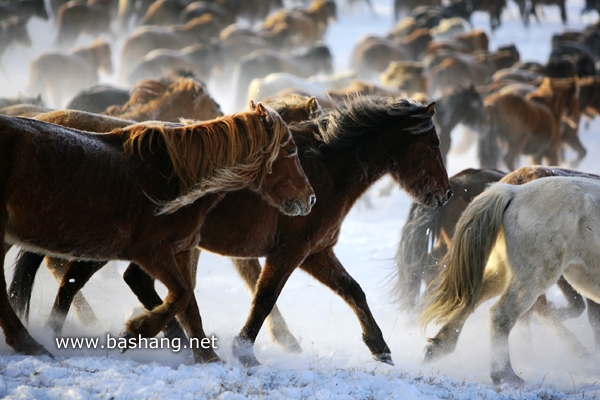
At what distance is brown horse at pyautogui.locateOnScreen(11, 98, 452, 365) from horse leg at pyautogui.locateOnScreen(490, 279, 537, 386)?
789 mm

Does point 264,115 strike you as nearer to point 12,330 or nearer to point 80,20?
point 12,330

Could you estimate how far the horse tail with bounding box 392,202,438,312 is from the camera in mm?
6809

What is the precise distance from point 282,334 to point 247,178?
1.73 metres

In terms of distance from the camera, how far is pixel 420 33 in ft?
93.3

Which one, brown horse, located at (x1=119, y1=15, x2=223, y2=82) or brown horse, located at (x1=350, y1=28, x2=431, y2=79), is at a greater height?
brown horse, located at (x1=119, y1=15, x2=223, y2=82)

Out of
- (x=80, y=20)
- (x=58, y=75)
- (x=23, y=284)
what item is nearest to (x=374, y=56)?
(x=58, y=75)

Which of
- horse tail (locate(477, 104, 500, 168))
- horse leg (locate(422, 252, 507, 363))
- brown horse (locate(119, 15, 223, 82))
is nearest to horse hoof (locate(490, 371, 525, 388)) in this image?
horse leg (locate(422, 252, 507, 363))

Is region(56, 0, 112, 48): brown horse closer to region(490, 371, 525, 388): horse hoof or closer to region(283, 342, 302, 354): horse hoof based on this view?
region(283, 342, 302, 354): horse hoof

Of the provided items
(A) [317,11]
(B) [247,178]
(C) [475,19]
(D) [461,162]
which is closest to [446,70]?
(D) [461,162]

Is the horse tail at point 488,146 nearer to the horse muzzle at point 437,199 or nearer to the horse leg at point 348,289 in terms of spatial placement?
the horse muzzle at point 437,199

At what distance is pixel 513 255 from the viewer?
4980mm

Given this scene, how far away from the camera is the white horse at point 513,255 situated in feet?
15.9

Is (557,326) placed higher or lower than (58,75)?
lower

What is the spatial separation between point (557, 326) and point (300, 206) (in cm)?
301
